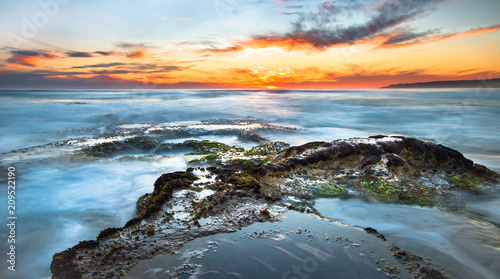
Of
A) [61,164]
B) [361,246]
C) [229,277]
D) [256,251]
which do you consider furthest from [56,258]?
[61,164]

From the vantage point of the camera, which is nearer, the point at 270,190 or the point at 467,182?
the point at 270,190

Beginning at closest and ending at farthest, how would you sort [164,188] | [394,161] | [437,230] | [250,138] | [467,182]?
[437,230] < [164,188] < [467,182] < [394,161] < [250,138]

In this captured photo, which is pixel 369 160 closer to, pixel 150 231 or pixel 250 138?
pixel 150 231

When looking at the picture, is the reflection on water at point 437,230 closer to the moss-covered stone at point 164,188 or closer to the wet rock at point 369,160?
the wet rock at point 369,160

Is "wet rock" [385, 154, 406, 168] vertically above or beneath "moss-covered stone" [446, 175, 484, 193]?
above

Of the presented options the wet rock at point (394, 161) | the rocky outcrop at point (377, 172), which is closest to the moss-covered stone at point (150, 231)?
the rocky outcrop at point (377, 172)

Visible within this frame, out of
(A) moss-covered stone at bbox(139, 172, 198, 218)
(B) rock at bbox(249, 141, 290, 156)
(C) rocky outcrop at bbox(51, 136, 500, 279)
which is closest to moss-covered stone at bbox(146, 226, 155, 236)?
(C) rocky outcrop at bbox(51, 136, 500, 279)

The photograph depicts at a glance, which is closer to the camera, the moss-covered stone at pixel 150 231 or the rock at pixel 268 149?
the moss-covered stone at pixel 150 231

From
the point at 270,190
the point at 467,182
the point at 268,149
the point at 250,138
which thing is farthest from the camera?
the point at 250,138

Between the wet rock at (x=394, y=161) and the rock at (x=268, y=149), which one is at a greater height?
the wet rock at (x=394, y=161)

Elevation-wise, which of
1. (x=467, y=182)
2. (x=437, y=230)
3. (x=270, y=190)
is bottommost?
(x=437, y=230)

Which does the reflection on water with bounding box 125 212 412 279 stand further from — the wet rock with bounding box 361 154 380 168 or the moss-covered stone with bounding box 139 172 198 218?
the wet rock with bounding box 361 154 380 168

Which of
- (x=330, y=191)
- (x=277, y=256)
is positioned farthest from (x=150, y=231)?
(x=330, y=191)

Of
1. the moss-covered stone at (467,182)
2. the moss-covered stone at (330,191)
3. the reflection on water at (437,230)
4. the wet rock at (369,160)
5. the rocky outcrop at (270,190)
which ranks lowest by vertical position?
the reflection on water at (437,230)
